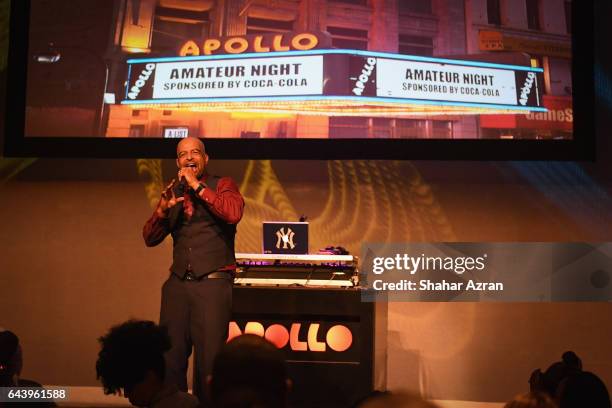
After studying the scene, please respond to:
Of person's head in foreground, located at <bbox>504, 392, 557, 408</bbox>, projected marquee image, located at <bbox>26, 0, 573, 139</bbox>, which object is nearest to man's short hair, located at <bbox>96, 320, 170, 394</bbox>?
person's head in foreground, located at <bbox>504, 392, 557, 408</bbox>

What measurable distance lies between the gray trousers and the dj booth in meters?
0.65

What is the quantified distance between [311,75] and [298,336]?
5.70 ft

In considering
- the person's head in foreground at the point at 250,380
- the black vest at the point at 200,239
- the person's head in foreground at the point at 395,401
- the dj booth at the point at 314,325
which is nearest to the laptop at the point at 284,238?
the dj booth at the point at 314,325

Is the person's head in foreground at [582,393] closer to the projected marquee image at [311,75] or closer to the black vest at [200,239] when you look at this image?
the black vest at [200,239]

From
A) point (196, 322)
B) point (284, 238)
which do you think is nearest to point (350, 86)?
point (284, 238)

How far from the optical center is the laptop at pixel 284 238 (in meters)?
3.62

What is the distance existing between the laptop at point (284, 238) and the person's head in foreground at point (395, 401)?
2.46 m

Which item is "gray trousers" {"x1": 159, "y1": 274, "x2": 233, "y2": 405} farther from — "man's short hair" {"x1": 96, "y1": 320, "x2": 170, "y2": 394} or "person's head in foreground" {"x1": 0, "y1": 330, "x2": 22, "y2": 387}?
"man's short hair" {"x1": 96, "y1": 320, "x2": 170, "y2": 394}

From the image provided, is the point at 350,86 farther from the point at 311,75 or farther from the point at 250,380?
the point at 250,380

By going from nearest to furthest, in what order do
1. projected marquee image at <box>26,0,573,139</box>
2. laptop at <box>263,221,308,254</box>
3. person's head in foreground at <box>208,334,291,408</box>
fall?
person's head in foreground at <box>208,334,291,408</box>, laptop at <box>263,221,308,254</box>, projected marquee image at <box>26,0,573,139</box>

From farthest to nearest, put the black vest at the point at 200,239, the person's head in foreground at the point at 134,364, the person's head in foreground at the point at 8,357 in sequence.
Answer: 1. the person's head in foreground at the point at 8,357
2. the black vest at the point at 200,239
3. the person's head in foreground at the point at 134,364

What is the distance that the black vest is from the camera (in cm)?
A: 286

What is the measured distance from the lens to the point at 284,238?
363cm

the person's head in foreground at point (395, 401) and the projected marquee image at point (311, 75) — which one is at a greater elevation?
the projected marquee image at point (311, 75)
